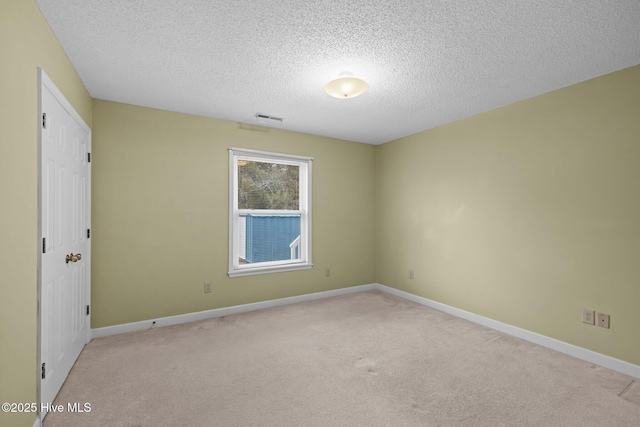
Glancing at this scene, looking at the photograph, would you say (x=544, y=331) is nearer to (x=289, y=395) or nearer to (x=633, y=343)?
(x=633, y=343)

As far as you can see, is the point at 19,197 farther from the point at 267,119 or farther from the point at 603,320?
the point at 603,320

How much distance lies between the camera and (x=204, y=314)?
3.60 metres

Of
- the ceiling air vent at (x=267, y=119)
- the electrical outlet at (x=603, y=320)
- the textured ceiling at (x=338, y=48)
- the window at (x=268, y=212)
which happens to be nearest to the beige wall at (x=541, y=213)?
the electrical outlet at (x=603, y=320)

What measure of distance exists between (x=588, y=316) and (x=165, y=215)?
14.4 ft

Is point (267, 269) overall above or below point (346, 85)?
below

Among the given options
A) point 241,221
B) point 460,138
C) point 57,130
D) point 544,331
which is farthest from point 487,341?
point 57,130

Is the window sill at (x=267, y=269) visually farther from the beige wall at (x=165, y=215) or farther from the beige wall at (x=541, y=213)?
the beige wall at (x=541, y=213)

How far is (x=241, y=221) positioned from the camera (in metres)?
4.12

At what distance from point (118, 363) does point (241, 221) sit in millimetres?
2087

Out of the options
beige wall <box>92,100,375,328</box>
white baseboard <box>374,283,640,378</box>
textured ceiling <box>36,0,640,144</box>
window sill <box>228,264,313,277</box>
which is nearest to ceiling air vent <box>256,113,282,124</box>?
beige wall <box>92,100,375,328</box>

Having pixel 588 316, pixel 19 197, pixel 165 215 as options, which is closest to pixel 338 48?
pixel 19 197

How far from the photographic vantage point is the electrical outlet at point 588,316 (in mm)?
2601

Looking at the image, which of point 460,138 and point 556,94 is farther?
point 460,138

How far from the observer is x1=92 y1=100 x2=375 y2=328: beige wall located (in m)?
3.13
